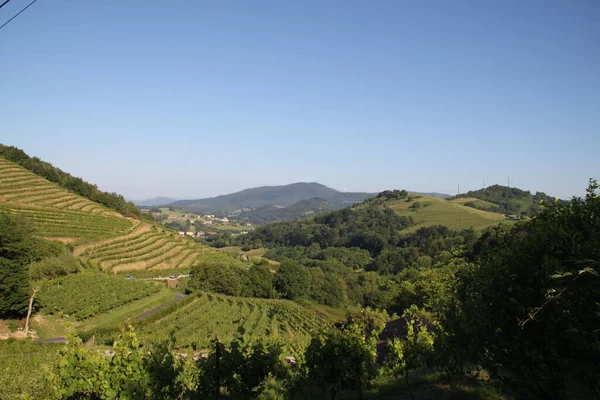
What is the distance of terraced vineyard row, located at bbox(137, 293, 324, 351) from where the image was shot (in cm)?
3262

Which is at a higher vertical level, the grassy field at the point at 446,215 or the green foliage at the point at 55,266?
the grassy field at the point at 446,215

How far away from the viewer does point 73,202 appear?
67812 millimetres

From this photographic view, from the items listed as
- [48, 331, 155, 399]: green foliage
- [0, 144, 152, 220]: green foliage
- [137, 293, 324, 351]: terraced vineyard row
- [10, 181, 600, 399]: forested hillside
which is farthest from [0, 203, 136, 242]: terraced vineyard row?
[48, 331, 155, 399]: green foliage

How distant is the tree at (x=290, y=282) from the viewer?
69875 mm

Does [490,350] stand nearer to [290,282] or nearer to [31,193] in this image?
[290,282]

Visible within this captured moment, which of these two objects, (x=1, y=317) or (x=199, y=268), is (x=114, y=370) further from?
(x=199, y=268)

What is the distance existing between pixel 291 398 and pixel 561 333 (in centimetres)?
693

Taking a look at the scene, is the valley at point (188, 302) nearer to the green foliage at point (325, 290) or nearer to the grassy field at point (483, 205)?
the green foliage at point (325, 290)

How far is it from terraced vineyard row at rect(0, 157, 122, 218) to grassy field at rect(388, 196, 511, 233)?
118m

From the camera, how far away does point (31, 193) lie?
197 ft

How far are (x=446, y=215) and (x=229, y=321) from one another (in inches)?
5389

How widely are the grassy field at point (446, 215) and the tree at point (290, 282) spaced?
83236 mm

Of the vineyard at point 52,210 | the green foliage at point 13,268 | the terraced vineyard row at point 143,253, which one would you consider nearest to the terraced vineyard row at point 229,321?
the green foliage at point 13,268

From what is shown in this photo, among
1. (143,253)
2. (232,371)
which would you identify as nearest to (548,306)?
(232,371)
